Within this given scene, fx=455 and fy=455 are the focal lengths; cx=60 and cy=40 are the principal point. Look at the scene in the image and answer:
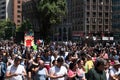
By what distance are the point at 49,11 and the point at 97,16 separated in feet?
161

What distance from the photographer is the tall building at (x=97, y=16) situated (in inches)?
4587

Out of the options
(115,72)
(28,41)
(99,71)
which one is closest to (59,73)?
(115,72)

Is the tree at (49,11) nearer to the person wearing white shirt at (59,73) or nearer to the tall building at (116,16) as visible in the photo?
the tall building at (116,16)

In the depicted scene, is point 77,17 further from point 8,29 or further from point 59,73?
point 59,73

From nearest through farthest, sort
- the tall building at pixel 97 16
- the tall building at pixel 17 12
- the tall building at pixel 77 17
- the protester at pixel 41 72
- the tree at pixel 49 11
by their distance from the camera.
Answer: the protester at pixel 41 72 < the tree at pixel 49 11 < the tall building at pixel 97 16 < the tall building at pixel 77 17 < the tall building at pixel 17 12

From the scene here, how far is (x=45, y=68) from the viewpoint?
42.1 ft

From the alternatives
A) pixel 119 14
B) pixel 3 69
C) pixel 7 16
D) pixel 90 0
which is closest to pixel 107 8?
pixel 90 0

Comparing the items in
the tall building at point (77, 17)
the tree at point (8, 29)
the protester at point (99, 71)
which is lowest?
the tree at point (8, 29)

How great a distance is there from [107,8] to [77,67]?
10844cm

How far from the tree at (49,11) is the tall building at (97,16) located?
43999mm

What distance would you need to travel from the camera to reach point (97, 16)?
117812mm

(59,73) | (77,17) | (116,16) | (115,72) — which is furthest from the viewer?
(77,17)

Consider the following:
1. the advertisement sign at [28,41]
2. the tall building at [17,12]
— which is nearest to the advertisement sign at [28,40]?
the advertisement sign at [28,41]

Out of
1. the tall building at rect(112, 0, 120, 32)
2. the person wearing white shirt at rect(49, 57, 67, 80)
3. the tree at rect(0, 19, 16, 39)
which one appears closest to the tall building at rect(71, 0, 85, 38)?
the tall building at rect(112, 0, 120, 32)
